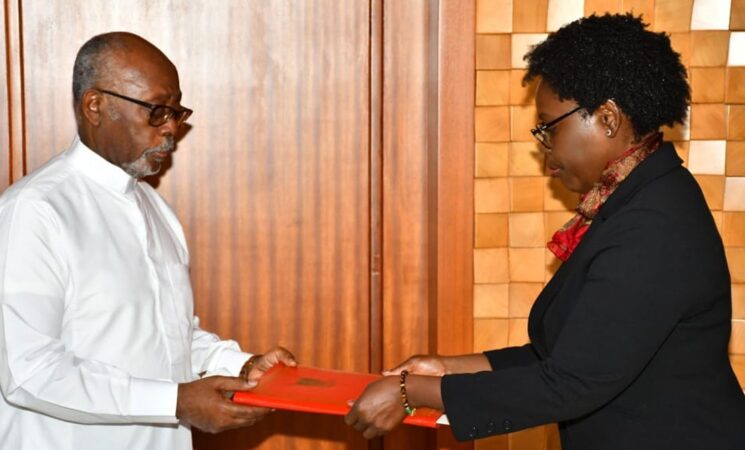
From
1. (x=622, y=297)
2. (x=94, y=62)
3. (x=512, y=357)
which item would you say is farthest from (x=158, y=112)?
(x=622, y=297)

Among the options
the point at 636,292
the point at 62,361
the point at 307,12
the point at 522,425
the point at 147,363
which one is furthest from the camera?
the point at 307,12

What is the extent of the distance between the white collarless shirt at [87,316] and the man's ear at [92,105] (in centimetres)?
9

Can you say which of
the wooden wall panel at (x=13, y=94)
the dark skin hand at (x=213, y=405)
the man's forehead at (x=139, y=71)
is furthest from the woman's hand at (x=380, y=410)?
the wooden wall panel at (x=13, y=94)

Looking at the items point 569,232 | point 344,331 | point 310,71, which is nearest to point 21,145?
point 310,71

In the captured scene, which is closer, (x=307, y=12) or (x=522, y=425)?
(x=522, y=425)

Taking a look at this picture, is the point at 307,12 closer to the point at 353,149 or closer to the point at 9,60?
the point at 353,149

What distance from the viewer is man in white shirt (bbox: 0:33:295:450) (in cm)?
220

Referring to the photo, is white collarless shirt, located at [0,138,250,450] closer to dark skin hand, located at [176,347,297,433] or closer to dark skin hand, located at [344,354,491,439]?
dark skin hand, located at [176,347,297,433]

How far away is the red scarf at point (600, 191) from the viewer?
6.71ft

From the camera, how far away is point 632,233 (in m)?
1.92

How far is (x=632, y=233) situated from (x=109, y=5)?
6.39ft

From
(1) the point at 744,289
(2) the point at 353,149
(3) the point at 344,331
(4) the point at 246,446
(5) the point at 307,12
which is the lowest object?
(4) the point at 246,446

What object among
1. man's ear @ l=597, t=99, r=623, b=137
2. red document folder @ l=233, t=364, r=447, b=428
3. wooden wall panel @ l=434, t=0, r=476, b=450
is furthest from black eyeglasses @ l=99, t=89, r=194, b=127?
man's ear @ l=597, t=99, r=623, b=137

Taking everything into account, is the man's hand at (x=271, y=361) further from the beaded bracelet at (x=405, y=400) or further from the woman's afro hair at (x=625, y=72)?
the woman's afro hair at (x=625, y=72)
